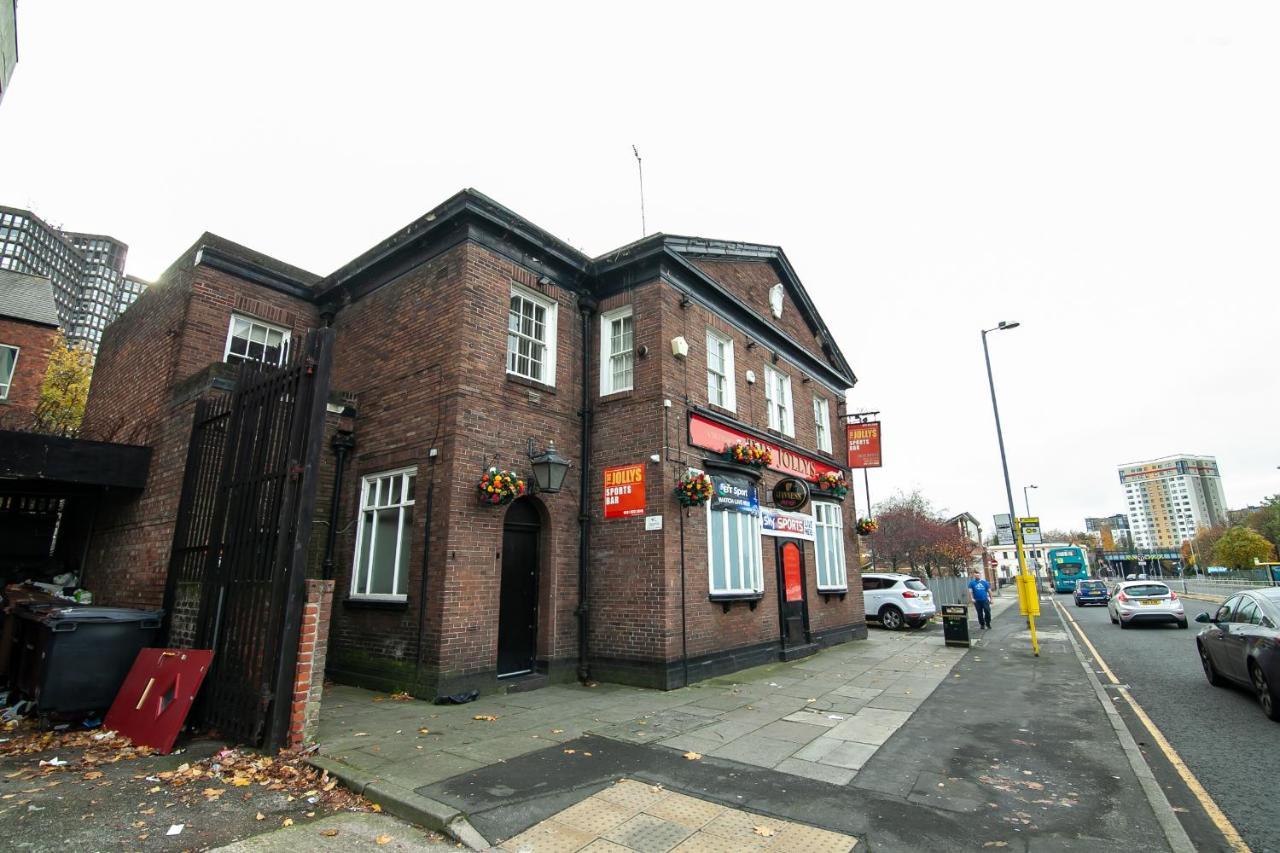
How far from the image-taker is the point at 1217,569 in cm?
8238

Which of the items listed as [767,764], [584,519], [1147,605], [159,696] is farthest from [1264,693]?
[1147,605]

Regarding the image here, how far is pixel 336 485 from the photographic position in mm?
11031

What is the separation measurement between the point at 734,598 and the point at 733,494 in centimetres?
203

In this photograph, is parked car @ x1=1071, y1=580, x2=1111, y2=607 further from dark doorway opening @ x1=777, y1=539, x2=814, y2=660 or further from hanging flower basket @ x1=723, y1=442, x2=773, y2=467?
hanging flower basket @ x1=723, y1=442, x2=773, y2=467

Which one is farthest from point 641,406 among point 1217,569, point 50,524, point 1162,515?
point 1162,515

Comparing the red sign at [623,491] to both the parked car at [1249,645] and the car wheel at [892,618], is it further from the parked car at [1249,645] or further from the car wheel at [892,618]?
the car wheel at [892,618]

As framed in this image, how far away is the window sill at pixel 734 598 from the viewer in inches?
440

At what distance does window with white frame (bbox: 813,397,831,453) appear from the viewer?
17.4 metres

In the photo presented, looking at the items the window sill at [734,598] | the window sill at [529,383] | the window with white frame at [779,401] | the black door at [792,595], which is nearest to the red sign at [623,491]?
the window sill at [529,383]

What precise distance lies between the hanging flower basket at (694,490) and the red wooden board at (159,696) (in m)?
6.85

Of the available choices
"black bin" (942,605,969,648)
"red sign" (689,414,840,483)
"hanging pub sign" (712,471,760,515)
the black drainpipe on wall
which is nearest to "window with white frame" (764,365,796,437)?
"red sign" (689,414,840,483)

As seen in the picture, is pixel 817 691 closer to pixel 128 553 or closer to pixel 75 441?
pixel 128 553

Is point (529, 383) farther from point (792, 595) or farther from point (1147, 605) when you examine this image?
point (1147, 605)

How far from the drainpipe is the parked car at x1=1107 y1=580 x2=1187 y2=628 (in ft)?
79.6
